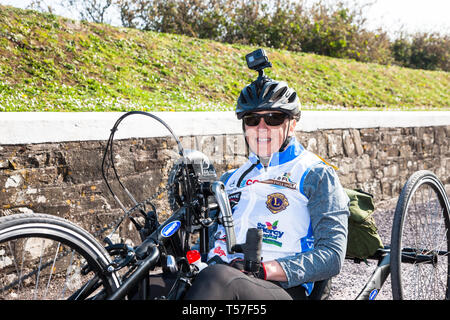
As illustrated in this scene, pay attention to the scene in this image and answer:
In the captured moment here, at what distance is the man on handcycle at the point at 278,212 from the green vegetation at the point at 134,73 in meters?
3.00

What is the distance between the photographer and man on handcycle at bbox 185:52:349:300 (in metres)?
1.78

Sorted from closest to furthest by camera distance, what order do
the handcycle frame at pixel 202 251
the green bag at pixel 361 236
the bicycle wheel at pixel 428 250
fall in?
the handcycle frame at pixel 202 251
the green bag at pixel 361 236
the bicycle wheel at pixel 428 250

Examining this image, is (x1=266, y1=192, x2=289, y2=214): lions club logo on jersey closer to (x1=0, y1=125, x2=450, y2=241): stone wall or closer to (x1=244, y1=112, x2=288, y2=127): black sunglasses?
(x1=244, y1=112, x2=288, y2=127): black sunglasses

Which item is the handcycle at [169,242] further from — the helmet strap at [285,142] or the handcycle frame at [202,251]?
the helmet strap at [285,142]

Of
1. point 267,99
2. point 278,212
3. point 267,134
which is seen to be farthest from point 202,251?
point 267,99

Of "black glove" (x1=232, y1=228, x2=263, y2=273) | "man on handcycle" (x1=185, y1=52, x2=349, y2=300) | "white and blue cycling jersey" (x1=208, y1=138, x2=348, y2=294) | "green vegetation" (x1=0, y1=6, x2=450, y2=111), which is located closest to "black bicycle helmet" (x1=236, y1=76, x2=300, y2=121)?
"man on handcycle" (x1=185, y1=52, x2=349, y2=300)

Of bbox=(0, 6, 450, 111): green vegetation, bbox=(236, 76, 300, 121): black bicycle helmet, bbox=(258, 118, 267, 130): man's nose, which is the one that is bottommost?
bbox=(258, 118, 267, 130): man's nose

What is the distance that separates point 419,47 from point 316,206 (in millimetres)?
18320

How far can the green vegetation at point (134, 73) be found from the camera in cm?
530

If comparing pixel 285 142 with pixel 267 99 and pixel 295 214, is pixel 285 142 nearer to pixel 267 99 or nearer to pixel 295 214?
pixel 267 99

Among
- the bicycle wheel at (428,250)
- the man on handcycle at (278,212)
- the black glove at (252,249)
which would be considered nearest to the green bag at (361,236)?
the bicycle wheel at (428,250)

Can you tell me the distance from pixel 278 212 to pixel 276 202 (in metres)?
0.05

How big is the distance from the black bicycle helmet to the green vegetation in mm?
2936
